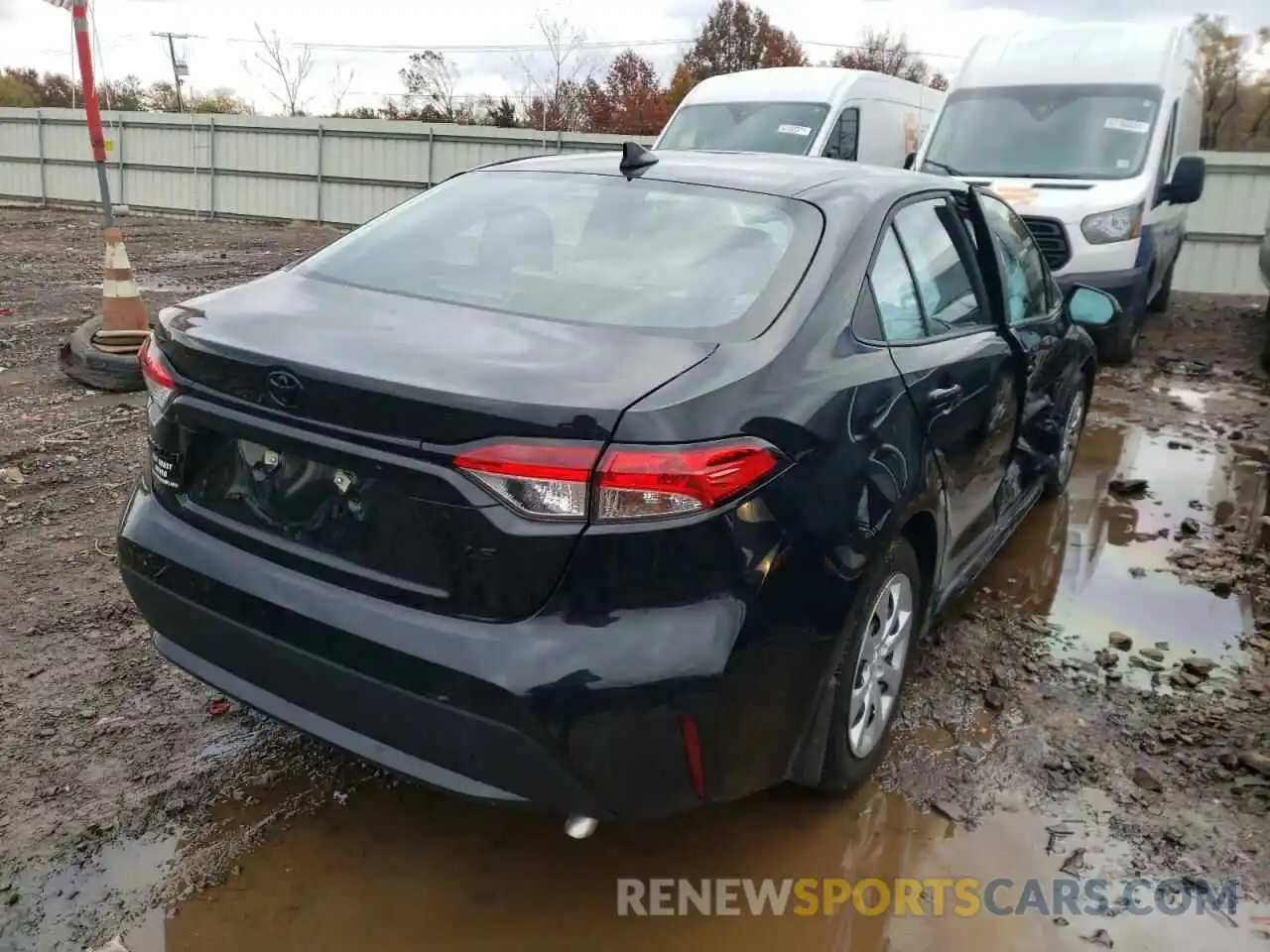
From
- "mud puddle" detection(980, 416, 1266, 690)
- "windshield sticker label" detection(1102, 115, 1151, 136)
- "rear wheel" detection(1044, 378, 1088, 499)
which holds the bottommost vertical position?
"mud puddle" detection(980, 416, 1266, 690)

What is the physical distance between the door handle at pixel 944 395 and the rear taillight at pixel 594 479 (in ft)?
3.40

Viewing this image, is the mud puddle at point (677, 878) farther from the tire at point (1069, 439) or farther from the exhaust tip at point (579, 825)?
the tire at point (1069, 439)

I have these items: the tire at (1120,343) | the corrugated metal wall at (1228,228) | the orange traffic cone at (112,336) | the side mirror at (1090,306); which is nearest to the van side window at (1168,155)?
the tire at (1120,343)

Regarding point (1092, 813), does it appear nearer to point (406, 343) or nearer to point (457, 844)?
point (457, 844)

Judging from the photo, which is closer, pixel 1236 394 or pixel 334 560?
pixel 334 560

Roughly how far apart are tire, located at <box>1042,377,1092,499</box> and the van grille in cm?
280

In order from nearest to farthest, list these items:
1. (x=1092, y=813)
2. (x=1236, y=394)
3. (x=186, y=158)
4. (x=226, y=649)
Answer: (x=226, y=649) < (x=1092, y=813) < (x=1236, y=394) < (x=186, y=158)

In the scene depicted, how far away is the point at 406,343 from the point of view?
2.11 m

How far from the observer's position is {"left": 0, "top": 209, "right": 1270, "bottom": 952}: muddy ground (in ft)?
7.48

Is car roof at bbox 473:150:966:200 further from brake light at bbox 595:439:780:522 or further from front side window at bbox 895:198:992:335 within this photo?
brake light at bbox 595:439:780:522

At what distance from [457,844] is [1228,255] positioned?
14.4m

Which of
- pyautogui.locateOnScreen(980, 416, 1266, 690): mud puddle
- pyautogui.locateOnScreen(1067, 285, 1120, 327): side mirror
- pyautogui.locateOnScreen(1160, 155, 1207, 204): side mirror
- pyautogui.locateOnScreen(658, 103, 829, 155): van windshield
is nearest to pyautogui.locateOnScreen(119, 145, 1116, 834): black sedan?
pyautogui.locateOnScreen(980, 416, 1266, 690): mud puddle

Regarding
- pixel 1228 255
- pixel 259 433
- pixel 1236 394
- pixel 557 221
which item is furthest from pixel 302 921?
pixel 1228 255

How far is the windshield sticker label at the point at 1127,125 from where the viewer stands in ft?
26.9
